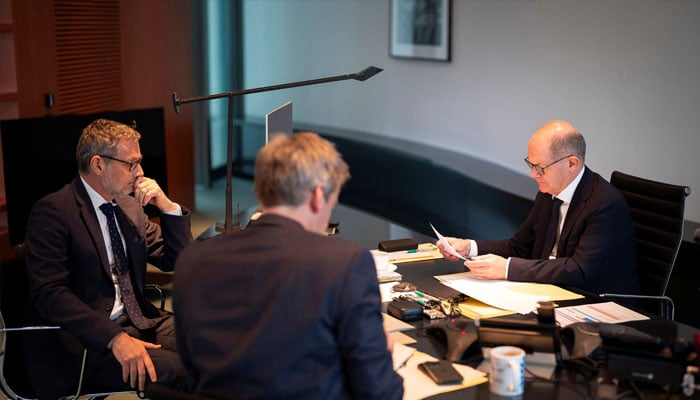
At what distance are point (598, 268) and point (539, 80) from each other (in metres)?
2.66

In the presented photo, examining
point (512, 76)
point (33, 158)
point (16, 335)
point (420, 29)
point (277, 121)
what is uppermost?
point (420, 29)

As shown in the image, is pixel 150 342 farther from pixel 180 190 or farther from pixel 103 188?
pixel 180 190

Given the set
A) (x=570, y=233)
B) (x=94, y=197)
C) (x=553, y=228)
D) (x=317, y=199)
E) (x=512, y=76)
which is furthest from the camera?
(x=512, y=76)

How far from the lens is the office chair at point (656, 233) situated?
339 cm

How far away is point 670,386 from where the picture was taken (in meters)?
2.12

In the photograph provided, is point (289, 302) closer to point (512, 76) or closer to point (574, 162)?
point (574, 162)

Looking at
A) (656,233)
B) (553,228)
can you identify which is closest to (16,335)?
(553,228)

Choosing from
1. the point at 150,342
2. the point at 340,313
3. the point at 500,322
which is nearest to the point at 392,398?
the point at 340,313

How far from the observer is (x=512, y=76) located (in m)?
5.87

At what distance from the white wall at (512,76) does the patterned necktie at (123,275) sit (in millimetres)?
2992

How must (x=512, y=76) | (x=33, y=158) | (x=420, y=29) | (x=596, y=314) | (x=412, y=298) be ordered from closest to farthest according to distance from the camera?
1. (x=596, y=314)
2. (x=412, y=298)
3. (x=33, y=158)
4. (x=512, y=76)
5. (x=420, y=29)

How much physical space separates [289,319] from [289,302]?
0.04 meters

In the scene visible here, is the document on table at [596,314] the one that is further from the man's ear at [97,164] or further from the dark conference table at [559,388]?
the man's ear at [97,164]

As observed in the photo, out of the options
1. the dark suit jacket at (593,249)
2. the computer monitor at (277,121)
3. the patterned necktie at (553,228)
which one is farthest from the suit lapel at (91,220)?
the patterned necktie at (553,228)
